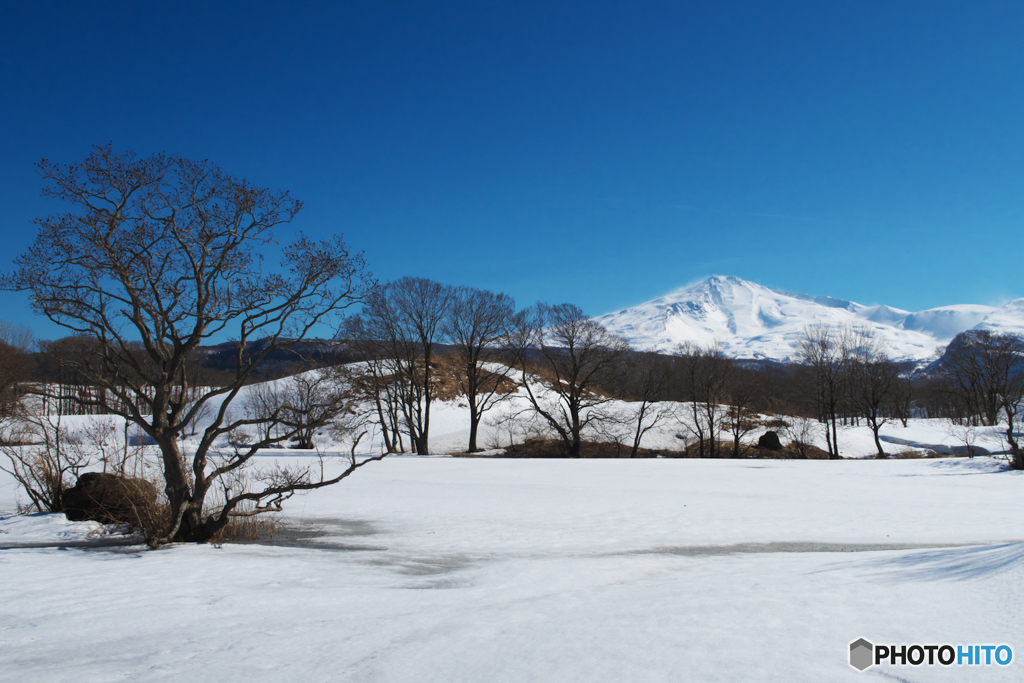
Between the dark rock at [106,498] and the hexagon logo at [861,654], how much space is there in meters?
12.6

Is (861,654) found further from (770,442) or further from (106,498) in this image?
(770,442)

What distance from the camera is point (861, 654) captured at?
15.5 feet

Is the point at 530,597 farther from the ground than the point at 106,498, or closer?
closer

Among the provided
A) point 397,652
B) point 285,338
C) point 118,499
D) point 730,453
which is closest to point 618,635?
point 397,652

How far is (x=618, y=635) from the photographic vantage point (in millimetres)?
5605

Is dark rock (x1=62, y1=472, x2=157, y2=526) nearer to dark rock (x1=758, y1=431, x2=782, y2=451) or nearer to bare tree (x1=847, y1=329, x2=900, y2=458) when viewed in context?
dark rock (x1=758, y1=431, x2=782, y2=451)

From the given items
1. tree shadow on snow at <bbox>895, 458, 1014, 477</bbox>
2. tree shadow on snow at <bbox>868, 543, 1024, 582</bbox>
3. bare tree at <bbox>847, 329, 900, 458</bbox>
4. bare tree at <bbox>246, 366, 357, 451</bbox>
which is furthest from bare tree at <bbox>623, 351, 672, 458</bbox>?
tree shadow on snow at <bbox>868, 543, 1024, 582</bbox>

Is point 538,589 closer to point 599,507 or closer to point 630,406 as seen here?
point 599,507

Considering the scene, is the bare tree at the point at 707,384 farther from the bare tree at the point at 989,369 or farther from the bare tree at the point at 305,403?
the bare tree at the point at 305,403

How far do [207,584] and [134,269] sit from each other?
6.20 meters

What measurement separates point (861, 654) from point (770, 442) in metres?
50.0

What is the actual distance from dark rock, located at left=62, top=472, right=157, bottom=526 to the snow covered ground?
2.16ft

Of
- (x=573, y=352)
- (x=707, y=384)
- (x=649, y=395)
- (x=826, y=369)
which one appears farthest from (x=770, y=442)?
(x=573, y=352)

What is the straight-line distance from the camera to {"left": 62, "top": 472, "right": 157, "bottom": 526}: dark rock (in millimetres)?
12727
